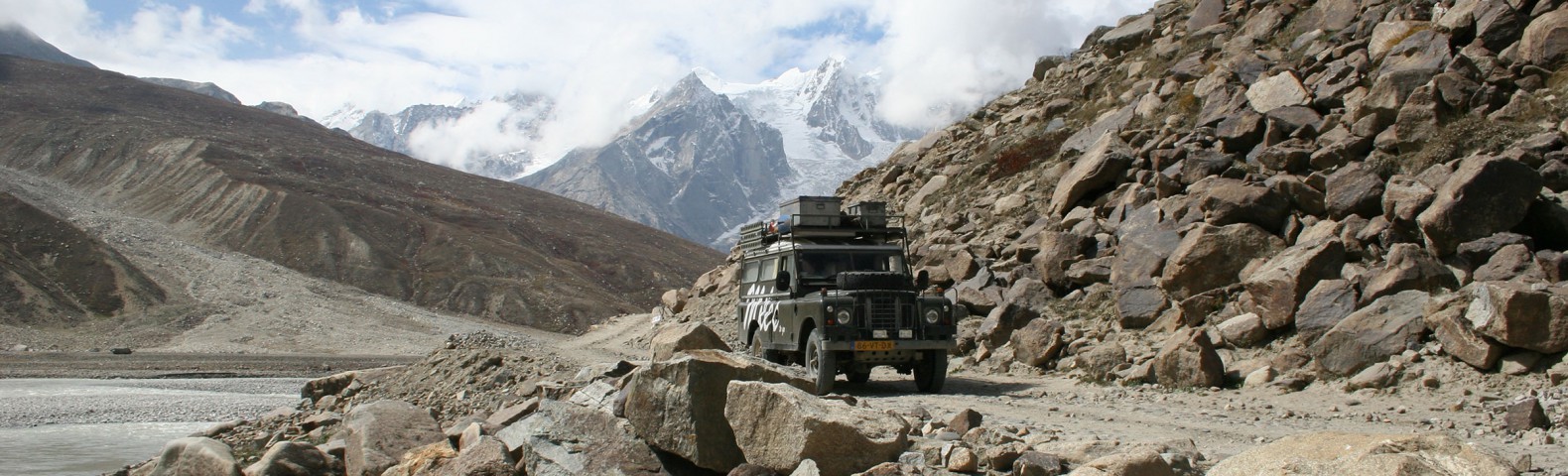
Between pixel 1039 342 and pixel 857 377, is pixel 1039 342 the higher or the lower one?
the higher one

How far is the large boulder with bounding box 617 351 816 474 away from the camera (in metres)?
9.38

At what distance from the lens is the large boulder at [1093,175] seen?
21797 millimetres

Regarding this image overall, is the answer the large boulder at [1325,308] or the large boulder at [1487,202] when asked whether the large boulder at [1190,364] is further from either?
the large boulder at [1487,202]

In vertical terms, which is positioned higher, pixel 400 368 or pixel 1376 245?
pixel 1376 245

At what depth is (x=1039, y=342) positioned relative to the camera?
54.3 feet

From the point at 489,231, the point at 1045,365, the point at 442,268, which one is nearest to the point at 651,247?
the point at 489,231

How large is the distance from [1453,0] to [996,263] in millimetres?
10422

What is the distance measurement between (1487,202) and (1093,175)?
900 cm

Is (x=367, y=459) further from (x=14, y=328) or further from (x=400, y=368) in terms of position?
(x=14, y=328)

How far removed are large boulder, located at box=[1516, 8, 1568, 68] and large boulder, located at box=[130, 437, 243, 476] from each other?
68.2 ft

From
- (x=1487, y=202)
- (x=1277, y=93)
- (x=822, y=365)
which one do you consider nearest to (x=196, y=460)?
(x=822, y=365)

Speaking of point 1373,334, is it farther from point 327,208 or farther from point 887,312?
point 327,208

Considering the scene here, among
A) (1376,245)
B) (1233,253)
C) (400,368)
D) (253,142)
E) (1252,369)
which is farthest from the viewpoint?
(253,142)

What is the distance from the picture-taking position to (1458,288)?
12.7 metres
